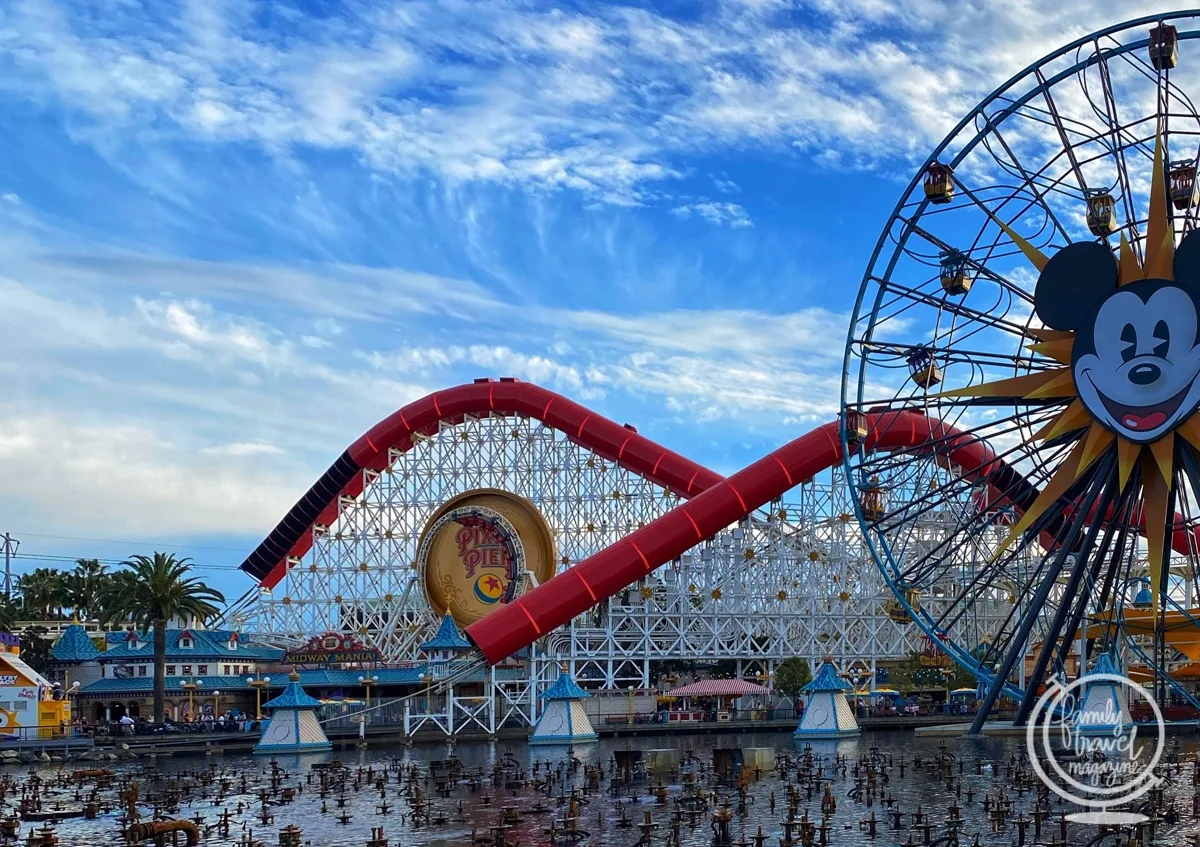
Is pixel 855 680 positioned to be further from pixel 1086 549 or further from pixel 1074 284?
pixel 1074 284

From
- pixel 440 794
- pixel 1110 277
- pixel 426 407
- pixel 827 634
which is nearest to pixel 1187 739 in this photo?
pixel 827 634

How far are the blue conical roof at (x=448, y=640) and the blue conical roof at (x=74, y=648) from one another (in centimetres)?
1943

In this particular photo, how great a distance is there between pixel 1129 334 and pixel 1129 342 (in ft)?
0.66

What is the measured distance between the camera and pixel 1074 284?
3806 centimetres

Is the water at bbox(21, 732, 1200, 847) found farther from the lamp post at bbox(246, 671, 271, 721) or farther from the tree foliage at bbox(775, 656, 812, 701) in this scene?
the tree foliage at bbox(775, 656, 812, 701)

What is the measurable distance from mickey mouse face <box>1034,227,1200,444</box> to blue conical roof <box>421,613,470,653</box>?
35099 millimetres

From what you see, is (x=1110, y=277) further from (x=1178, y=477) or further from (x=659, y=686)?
(x=659, y=686)

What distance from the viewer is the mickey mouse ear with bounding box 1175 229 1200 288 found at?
36.0 m

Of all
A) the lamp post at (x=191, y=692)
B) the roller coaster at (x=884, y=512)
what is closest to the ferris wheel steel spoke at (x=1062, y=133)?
the roller coaster at (x=884, y=512)

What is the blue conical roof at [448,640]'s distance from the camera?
6625cm

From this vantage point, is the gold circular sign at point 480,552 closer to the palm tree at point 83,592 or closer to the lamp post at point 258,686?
the lamp post at point 258,686

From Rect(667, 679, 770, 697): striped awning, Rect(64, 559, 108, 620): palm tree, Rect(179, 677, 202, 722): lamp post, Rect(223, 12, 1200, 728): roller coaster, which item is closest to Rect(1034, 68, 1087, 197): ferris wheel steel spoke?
Rect(223, 12, 1200, 728): roller coaster

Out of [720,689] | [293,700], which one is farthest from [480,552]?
[293,700]

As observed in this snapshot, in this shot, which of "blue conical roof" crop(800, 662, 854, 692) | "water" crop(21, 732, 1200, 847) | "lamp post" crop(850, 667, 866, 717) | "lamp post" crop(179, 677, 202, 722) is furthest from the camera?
"lamp post" crop(179, 677, 202, 722)
